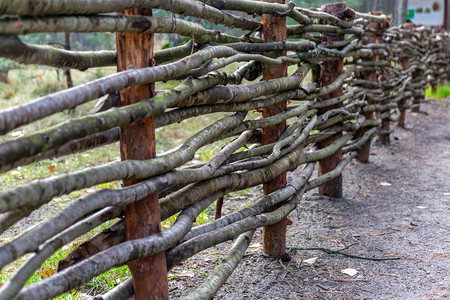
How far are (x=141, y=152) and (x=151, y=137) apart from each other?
0.22 feet

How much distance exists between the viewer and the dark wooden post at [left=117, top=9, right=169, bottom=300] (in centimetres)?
151

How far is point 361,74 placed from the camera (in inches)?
168

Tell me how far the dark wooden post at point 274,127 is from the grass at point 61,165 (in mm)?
619

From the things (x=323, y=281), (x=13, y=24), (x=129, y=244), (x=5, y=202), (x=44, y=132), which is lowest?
(x=323, y=281)

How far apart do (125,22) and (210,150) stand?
3.23 metres

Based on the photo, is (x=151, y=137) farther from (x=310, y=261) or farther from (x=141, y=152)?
(x=310, y=261)

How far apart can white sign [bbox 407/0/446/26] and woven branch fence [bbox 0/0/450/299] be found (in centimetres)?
751

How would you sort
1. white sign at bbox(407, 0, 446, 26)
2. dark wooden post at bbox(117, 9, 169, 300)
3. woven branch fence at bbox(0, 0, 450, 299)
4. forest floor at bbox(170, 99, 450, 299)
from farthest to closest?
white sign at bbox(407, 0, 446, 26)
forest floor at bbox(170, 99, 450, 299)
dark wooden post at bbox(117, 9, 169, 300)
woven branch fence at bbox(0, 0, 450, 299)

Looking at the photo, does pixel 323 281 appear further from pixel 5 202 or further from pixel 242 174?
pixel 5 202

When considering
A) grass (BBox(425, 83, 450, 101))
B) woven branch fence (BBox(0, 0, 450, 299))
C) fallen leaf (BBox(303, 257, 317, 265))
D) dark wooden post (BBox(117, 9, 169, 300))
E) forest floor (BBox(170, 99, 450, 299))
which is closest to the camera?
woven branch fence (BBox(0, 0, 450, 299))

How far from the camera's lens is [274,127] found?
2402mm

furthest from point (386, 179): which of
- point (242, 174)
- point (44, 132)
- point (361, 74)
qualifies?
point (44, 132)

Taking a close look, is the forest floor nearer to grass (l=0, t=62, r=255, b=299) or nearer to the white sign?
grass (l=0, t=62, r=255, b=299)

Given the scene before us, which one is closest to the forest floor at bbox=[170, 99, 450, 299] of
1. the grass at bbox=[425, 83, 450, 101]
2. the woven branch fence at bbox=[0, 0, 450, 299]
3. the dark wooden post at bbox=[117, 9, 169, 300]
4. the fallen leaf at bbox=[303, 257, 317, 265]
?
the fallen leaf at bbox=[303, 257, 317, 265]
